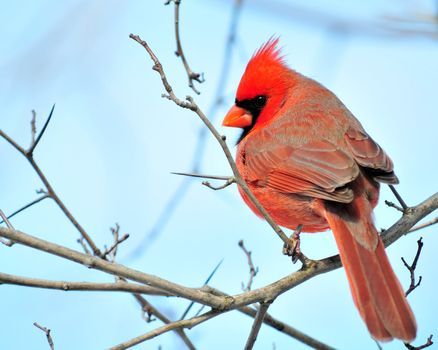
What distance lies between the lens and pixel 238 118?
153 inches

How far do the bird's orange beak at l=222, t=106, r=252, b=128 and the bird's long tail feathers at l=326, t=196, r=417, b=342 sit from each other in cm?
102

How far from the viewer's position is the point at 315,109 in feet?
12.0

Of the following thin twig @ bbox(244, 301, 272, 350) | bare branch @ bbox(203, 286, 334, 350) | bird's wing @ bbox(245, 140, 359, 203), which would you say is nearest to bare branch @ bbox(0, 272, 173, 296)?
thin twig @ bbox(244, 301, 272, 350)

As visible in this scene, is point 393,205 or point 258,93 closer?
point 393,205

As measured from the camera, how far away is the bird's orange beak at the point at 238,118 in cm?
388

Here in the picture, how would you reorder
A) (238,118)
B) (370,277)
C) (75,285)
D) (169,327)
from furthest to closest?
(238,118) → (370,277) → (169,327) → (75,285)

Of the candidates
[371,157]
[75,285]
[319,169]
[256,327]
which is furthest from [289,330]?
[75,285]

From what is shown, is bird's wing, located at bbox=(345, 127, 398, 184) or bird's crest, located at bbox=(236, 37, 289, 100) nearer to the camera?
bird's wing, located at bbox=(345, 127, 398, 184)

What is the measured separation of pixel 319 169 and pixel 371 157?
239 mm

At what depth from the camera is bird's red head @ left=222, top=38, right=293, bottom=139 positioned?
3883 mm

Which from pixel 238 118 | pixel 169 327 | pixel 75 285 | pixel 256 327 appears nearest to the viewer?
pixel 75 285

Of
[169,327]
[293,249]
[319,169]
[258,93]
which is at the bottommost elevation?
[169,327]

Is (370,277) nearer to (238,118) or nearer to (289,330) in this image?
(289,330)

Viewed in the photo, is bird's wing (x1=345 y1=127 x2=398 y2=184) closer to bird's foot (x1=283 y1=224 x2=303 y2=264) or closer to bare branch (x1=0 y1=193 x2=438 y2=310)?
bare branch (x1=0 y1=193 x2=438 y2=310)
